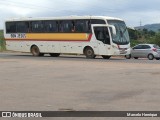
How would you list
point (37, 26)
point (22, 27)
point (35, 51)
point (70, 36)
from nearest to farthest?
point (70, 36)
point (37, 26)
point (35, 51)
point (22, 27)

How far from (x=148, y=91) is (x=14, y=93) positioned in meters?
3.79

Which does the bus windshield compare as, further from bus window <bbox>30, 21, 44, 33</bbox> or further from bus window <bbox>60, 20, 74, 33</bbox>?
bus window <bbox>30, 21, 44, 33</bbox>

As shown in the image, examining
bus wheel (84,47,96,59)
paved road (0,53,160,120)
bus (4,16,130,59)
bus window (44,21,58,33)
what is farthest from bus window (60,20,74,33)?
paved road (0,53,160,120)

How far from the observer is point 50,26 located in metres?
35.2

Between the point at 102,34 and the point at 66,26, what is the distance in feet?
10.4

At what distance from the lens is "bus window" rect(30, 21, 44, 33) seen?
35875 millimetres

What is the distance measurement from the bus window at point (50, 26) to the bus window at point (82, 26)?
2024 mm

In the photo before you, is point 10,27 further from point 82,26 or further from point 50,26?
point 82,26

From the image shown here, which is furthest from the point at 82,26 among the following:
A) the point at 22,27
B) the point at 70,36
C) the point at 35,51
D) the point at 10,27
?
the point at 10,27

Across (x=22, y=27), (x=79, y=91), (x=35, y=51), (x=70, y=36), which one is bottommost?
(x=35, y=51)

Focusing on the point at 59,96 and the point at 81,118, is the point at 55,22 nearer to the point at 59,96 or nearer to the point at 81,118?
the point at 59,96

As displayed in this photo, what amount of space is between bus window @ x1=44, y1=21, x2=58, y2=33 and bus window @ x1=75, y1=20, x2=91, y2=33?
6.64 ft

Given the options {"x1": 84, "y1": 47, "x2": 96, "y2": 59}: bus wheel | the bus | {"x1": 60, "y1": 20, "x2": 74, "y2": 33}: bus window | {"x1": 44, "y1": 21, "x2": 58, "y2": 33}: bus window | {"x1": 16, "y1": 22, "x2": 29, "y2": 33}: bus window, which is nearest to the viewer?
the bus

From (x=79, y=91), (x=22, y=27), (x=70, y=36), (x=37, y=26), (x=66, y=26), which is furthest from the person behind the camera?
(x=22, y=27)
